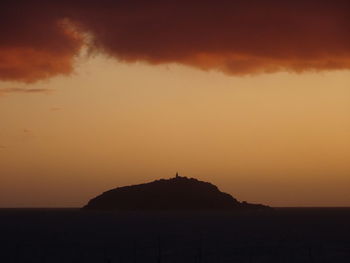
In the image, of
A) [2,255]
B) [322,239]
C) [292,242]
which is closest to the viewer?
[2,255]

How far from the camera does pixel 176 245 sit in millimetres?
118188

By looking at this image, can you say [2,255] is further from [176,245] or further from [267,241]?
[267,241]

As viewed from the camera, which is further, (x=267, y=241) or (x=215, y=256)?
(x=267, y=241)

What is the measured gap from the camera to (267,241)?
5103 inches

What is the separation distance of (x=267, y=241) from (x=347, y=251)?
958 inches

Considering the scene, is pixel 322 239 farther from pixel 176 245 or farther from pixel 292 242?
pixel 176 245

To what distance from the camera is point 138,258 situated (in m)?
94.2

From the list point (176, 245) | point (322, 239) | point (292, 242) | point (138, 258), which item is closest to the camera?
point (138, 258)

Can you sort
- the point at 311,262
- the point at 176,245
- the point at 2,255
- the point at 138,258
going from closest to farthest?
1. the point at 311,262
2. the point at 138,258
3. the point at 2,255
4. the point at 176,245

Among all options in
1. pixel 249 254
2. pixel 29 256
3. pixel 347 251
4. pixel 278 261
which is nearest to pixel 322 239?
pixel 347 251

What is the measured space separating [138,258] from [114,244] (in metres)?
28.5

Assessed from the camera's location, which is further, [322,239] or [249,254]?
[322,239]

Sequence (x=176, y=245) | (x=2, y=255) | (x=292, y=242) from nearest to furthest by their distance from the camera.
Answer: (x=2, y=255), (x=176, y=245), (x=292, y=242)

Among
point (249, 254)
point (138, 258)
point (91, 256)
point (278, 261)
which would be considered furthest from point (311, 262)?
point (91, 256)
